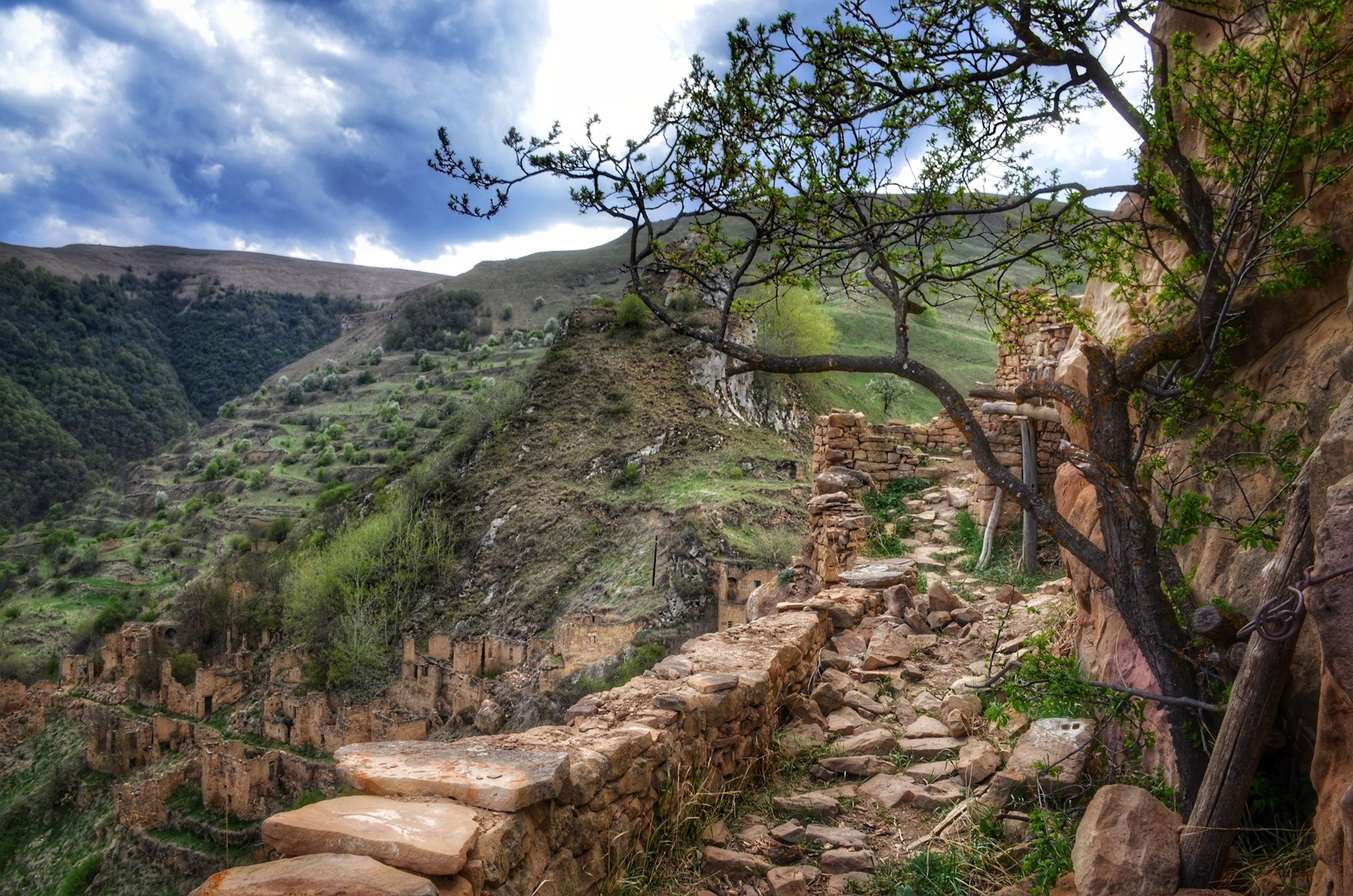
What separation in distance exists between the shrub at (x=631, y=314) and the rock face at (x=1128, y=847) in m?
41.6

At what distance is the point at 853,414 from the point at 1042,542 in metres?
3.81

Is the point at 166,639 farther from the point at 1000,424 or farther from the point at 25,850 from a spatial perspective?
the point at 1000,424

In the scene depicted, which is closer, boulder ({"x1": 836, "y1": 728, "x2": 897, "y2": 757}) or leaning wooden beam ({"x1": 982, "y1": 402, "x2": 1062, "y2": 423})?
boulder ({"x1": 836, "y1": 728, "x2": 897, "y2": 757})

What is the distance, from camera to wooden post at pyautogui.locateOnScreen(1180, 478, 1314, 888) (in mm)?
2533

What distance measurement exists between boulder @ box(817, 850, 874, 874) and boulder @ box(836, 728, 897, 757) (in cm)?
112

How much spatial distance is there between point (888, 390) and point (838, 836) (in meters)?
28.0

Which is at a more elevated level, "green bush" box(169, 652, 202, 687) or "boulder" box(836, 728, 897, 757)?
"boulder" box(836, 728, 897, 757)

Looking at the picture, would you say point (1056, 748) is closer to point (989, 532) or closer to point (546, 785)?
point (546, 785)

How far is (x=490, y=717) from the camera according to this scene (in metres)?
23.5

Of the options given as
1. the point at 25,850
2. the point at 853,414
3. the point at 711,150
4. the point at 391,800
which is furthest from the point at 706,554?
the point at 25,850

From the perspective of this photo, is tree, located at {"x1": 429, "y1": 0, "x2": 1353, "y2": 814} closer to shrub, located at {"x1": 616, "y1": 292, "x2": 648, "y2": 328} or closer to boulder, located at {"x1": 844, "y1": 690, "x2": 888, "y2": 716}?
boulder, located at {"x1": 844, "y1": 690, "x2": 888, "y2": 716}

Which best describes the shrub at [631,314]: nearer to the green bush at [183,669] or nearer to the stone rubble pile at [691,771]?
the green bush at [183,669]

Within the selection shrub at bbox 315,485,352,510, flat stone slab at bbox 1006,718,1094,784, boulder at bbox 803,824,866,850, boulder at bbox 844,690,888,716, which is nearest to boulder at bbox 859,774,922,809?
boulder at bbox 803,824,866,850

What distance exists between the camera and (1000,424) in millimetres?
10734
